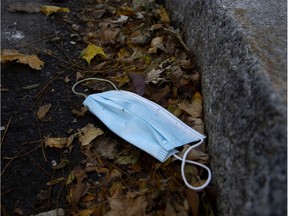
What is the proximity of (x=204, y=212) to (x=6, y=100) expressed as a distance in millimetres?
1384

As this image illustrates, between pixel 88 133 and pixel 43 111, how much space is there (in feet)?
1.15

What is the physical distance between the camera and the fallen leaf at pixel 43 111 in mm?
1996

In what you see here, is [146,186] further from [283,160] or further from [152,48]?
[152,48]

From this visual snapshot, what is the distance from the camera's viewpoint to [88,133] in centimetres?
190

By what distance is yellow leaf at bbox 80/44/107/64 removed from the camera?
2458 millimetres

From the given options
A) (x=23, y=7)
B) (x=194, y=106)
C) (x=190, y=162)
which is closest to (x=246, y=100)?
(x=190, y=162)

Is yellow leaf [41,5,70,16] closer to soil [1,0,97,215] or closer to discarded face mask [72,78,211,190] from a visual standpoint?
soil [1,0,97,215]

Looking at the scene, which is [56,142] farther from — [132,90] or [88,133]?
[132,90]

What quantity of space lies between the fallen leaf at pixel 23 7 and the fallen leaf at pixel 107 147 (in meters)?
1.64

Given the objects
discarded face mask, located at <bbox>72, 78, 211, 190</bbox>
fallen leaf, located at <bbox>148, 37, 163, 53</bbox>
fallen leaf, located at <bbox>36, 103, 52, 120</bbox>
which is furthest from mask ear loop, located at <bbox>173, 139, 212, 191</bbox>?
fallen leaf, located at <bbox>148, 37, 163, 53</bbox>

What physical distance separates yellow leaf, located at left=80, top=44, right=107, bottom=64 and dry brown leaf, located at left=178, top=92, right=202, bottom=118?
87cm

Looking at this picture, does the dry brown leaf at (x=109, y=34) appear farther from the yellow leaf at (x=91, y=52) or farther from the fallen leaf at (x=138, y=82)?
the fallen leaf at (x=138, y=82)

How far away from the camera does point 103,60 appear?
2.49m

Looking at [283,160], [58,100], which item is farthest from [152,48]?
[283,160]
